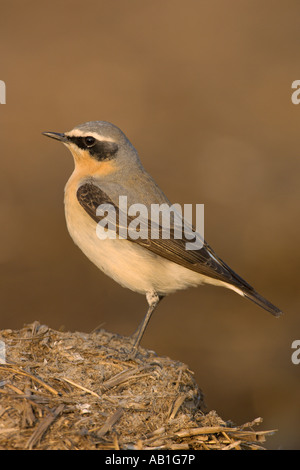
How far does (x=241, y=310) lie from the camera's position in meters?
13.3

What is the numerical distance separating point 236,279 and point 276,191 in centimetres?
849

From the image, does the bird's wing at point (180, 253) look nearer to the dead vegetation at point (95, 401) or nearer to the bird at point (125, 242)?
the bird at point (125, 242)

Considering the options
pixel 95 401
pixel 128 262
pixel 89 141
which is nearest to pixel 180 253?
pixel 128 262

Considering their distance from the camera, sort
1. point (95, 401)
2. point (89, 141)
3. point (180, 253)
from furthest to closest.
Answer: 1. point (89, 141)
2. point (180, 253)
3. point (95, 401)

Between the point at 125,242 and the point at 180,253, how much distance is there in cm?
59

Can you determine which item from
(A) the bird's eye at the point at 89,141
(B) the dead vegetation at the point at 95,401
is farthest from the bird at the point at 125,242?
(B) the dead vegetation at the point at 95,401

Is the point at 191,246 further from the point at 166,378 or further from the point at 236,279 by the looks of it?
the point at 166,378

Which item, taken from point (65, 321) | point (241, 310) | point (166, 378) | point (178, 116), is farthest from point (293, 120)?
point (166, 378)

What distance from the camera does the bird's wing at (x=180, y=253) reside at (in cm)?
708

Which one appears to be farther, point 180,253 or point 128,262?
point 180,253

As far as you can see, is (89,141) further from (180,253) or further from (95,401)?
(95,401)

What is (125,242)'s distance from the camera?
23.1 ft

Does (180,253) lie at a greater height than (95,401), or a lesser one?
greater

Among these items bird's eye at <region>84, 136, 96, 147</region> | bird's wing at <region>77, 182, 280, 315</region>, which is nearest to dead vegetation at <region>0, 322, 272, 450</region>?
bird's wing at <region>77, 182, 280, 315</region>
